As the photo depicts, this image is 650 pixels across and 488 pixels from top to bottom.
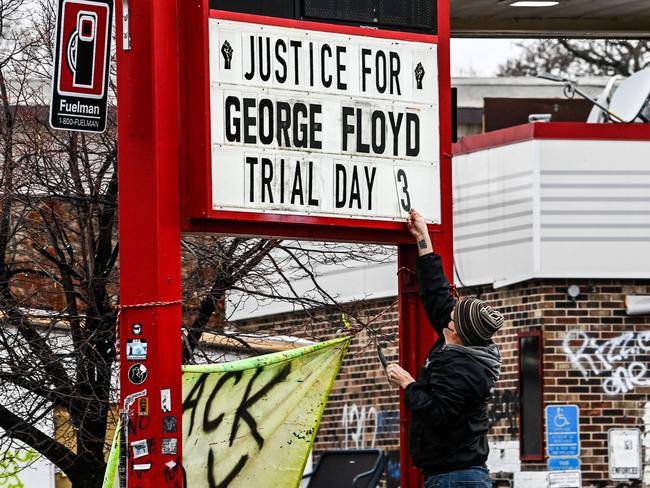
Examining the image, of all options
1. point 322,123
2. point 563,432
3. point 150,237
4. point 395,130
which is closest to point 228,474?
point 150,237

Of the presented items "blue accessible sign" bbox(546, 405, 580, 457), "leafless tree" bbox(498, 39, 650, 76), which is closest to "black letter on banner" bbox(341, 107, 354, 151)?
"blue accessible sign" bbox(546, 405, 580, 457)

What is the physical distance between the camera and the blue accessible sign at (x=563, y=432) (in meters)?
17.4

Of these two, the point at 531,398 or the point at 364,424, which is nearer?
the point at 531,398

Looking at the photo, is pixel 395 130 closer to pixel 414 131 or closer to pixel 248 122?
pixel 414 131

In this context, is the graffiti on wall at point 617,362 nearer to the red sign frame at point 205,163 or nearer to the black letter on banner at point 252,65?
the red sign frame at point 205,163

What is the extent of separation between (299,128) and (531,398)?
9792 millimetres

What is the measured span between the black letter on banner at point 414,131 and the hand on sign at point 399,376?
64.4 inches

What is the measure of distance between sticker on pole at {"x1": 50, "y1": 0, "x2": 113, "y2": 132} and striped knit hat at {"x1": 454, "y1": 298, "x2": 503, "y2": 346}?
7.26 ft

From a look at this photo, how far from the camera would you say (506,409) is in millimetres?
17953

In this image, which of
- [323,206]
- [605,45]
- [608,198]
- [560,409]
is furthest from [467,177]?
[605,45]

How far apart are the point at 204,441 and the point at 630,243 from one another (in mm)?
9915

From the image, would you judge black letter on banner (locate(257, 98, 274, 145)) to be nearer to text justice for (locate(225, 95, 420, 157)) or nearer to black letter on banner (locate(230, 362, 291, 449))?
text justice for (locate(225, 95, 420, 157))

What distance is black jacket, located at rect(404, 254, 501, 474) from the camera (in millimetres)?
7703

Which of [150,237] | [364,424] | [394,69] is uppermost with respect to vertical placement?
[394,69]
